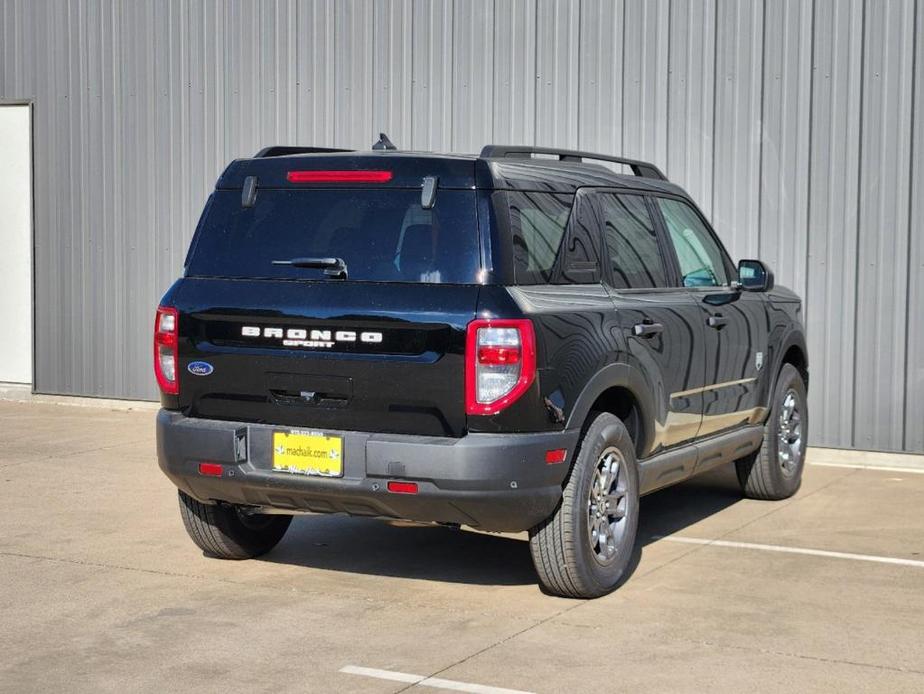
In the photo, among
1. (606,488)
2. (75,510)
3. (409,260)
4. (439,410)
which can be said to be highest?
(409,260)

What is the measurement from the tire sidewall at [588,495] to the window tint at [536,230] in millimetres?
743

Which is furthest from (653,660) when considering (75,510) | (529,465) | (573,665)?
(75,510)

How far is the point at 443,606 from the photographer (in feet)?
21.5

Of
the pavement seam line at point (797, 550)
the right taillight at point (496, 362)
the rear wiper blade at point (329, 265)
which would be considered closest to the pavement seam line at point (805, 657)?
the right taillight at point (496, 362)

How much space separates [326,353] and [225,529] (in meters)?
1.38

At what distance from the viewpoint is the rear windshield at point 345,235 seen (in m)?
6.31

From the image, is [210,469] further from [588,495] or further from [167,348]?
[588,495]

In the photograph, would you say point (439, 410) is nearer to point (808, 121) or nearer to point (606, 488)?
point (606, 488)

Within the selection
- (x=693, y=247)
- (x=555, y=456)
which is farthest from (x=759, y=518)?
(x=555, y=456)

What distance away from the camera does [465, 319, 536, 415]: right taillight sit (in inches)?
239

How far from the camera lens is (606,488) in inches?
267

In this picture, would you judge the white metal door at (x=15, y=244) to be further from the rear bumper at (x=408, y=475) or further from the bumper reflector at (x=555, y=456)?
the bumper reflector at (x=555, y=456)

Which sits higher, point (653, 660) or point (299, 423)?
point (299, 423)

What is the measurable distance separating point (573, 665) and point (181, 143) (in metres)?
8.97
